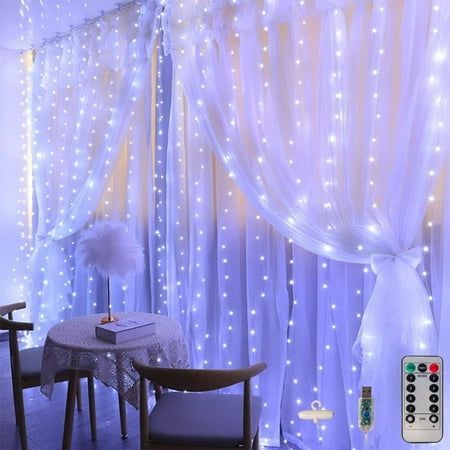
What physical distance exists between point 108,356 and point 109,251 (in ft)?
1.67

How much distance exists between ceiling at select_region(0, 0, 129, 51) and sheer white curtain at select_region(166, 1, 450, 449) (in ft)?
3.77

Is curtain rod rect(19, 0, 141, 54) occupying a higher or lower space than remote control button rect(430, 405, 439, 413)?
higher

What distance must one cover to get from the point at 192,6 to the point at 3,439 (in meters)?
2.63

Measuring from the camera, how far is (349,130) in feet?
6.91

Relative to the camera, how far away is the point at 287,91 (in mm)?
2305

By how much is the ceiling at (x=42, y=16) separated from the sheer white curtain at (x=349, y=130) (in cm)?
115

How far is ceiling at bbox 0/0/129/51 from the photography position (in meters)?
3.22

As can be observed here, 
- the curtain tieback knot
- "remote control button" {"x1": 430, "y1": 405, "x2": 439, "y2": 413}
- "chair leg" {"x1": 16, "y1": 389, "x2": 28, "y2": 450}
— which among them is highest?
the curtain tieback knot

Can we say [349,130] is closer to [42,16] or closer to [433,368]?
[433,368]

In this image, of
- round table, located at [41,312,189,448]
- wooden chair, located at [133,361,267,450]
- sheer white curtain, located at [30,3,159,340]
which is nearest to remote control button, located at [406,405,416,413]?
wooden chair, located at [133,361,267,450]

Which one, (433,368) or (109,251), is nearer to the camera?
(433,368)

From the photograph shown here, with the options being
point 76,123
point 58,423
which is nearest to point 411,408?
point 58,423

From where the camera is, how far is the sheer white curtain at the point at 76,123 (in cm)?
313

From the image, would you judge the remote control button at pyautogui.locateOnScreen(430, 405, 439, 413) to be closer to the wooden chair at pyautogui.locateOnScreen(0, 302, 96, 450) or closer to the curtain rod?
the wooden chair at pyautogui.locateOnScreen(0, 302, 96, 450)
